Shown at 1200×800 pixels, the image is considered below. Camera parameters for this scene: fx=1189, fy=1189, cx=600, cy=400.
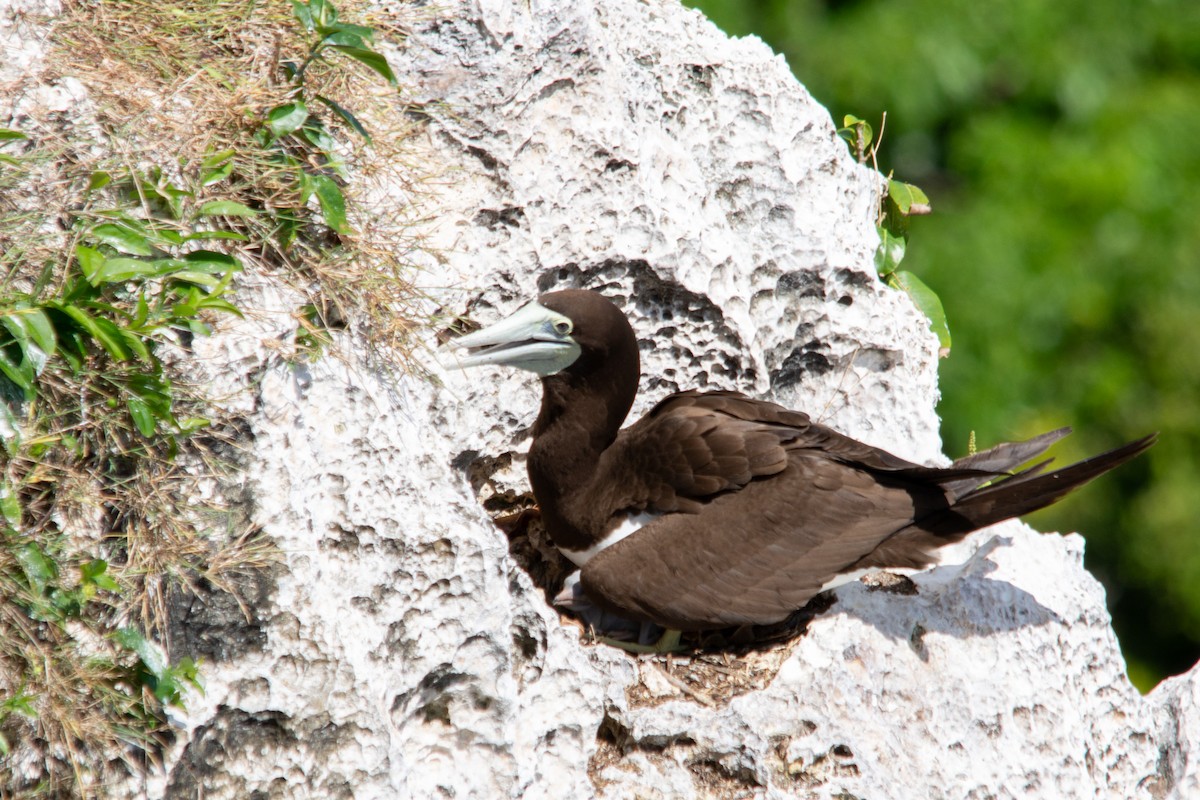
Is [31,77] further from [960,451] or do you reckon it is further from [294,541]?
[960,451]

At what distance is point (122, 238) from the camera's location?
291 cm

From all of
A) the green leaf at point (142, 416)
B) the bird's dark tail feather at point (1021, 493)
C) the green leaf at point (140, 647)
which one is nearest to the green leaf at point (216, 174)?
the green leaf at point (142, 416)

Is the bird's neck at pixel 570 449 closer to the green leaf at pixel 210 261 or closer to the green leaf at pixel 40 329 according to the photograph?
the green leaf at pixel 210 261

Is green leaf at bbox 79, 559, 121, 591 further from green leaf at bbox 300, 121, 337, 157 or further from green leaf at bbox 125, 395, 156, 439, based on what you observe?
green leaf at bbox 300, 121, 337, 157

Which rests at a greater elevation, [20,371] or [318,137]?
[318,137]

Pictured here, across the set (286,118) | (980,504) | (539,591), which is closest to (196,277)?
(286,118)

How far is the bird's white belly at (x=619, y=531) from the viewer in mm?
3877

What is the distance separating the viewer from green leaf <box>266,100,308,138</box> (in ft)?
10.8

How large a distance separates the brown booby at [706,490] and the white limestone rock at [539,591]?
19 cm

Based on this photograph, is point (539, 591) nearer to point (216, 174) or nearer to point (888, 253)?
point (216, 174)

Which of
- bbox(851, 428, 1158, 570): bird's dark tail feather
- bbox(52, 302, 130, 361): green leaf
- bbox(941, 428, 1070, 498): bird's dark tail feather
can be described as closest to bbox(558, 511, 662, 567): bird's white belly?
bbox(851, 428, 1158, 570): bird's dark tail feather

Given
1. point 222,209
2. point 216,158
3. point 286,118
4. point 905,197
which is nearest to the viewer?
point 222,209

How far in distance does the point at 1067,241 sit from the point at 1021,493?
524cm

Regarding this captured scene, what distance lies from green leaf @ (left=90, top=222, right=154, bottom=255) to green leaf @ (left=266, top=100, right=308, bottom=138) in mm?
555
